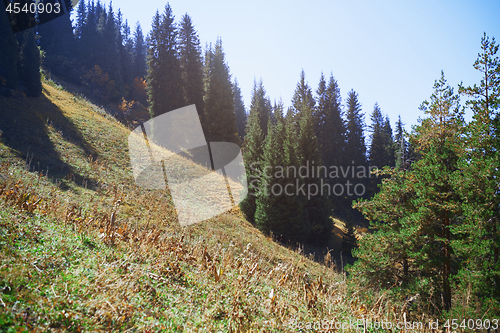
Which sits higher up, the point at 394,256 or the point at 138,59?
the point at 138,59

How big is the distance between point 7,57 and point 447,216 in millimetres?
25752

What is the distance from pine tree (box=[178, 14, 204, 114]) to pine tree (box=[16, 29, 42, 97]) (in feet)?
41.0

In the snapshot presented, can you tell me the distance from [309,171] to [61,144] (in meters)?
15.6

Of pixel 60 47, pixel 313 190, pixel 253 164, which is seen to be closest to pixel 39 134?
pixel 253 164

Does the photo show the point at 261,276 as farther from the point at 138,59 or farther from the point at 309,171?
the point at 138,59

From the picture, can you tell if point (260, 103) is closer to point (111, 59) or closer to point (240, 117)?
point (240, 117)

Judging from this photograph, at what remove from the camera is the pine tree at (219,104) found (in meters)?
25.6

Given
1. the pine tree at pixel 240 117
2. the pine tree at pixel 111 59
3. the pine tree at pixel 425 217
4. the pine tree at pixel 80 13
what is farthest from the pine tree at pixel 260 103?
the pine tree at pixel 80 13

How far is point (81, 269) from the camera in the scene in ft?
11.7

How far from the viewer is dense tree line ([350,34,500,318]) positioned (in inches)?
240

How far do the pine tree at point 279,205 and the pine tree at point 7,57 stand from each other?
17.8 m

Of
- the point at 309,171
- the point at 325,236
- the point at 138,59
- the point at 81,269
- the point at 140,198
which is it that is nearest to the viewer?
the point at 81,269

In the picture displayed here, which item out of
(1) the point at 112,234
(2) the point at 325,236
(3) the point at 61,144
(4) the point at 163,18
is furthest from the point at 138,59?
(1) the point at 112,234

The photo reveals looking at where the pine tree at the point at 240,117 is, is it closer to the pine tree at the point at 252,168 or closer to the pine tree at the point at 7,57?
the pine tree at the point at 252,168
